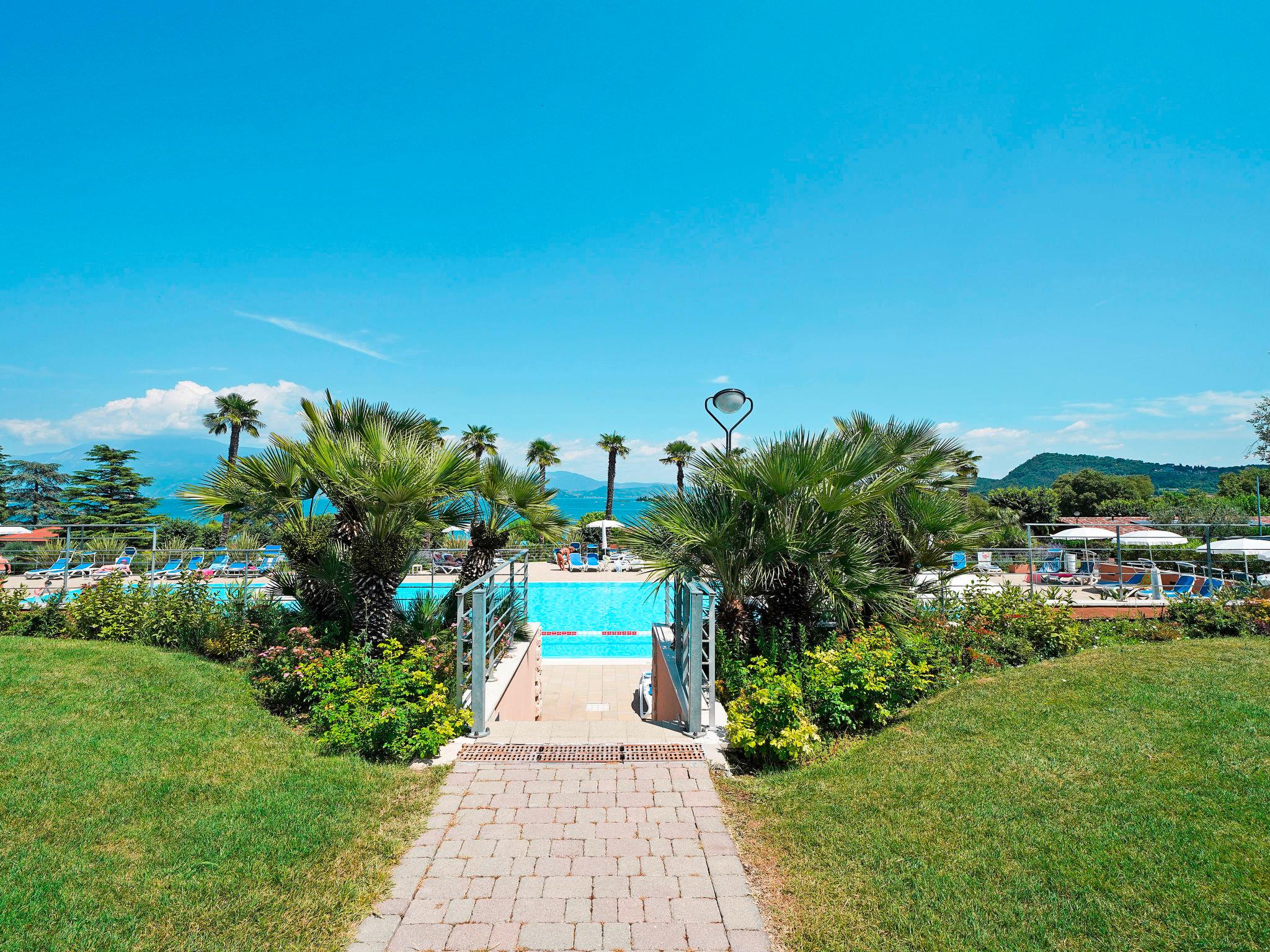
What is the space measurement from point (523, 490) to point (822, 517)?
4.10 m

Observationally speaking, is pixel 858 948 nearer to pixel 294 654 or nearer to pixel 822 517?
pixel 822 517

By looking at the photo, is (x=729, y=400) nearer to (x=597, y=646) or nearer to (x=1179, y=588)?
(x=597, y=646)

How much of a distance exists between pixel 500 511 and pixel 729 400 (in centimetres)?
356

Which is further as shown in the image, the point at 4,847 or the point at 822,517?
the point at 822,517

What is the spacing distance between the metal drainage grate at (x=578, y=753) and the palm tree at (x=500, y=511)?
3.71m

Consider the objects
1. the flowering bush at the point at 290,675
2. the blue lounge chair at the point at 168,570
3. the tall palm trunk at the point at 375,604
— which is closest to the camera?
the flowering bush at the point at 290,675

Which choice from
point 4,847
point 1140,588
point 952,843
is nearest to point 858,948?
point 952,843

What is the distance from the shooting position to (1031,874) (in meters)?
3.17

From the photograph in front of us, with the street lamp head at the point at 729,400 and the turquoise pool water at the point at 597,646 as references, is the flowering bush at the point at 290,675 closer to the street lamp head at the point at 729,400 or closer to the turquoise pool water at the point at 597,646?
the street lamp head at the point at 729,400

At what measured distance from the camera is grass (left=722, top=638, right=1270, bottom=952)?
9.27ft

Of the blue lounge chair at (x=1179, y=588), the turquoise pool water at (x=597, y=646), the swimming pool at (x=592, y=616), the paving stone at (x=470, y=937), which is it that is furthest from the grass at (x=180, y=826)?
the blue lounge chair at (x=1179, y=588)

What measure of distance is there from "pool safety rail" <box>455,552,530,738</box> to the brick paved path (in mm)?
921

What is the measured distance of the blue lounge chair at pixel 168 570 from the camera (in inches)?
438

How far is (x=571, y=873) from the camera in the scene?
340 centimetres
